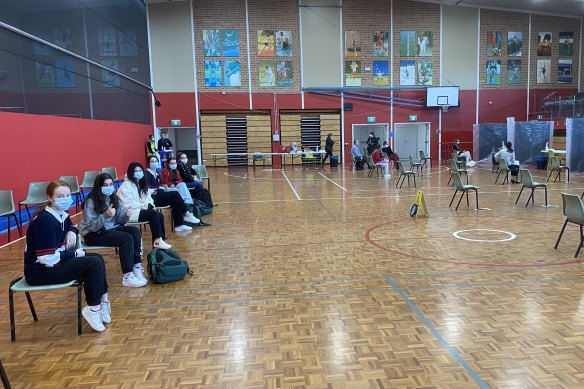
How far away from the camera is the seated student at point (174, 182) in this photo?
8.81 meters

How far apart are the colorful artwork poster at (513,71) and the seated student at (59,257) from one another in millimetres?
26089

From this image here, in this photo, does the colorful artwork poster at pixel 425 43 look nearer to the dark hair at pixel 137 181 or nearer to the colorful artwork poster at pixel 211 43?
the colorful artwork poster at pixel 211 43

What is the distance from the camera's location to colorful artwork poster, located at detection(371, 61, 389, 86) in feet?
78.6

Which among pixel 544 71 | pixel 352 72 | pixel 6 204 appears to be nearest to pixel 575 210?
pixel 6 204

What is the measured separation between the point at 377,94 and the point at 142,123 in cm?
1265

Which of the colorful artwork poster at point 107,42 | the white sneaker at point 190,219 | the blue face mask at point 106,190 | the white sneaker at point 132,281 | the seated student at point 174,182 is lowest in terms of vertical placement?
the white sneaker at point 132,281

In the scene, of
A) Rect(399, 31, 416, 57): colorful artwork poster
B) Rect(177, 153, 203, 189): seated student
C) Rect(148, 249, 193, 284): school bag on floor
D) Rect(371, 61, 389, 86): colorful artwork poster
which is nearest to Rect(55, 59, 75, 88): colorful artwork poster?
Rect(177, 153, 203, 189): seated student

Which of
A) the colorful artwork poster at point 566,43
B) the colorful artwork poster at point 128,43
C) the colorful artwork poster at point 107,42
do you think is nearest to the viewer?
the colorful artwork poster at point 107,42

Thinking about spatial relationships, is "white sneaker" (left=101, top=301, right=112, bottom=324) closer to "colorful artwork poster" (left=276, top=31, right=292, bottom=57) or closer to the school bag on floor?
the school bag on floor

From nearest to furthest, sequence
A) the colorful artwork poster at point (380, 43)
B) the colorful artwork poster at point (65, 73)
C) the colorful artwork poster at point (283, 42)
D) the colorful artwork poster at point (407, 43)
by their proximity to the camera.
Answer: the colorful artwork poster at point (65, 73) → the colorful artwork poster at point (283, 42) → the colorful artwork poster at point (380, 43) → the colorful artwork poster at point (407, 43)

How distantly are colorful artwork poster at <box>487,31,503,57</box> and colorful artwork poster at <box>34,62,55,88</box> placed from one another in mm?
22268

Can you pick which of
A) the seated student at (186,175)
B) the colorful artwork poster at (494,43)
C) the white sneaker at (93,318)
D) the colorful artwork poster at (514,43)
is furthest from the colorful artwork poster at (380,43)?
the white sneaker at (93,318)

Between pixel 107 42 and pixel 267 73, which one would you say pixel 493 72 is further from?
pixel 107 42

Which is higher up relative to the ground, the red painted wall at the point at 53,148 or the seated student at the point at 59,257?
the red painted wall at the point at 53,148
